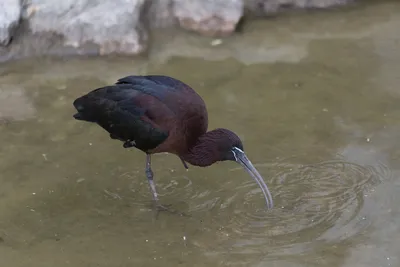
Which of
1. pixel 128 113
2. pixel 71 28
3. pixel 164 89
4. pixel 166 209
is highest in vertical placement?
pixel 164 89

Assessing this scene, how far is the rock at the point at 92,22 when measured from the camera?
20.0ft

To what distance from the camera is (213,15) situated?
21.1ft

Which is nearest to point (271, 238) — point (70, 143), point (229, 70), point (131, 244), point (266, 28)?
point (131, 244)

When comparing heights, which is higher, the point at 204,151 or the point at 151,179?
the point at 204,151

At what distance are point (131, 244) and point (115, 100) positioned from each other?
0.88 meters

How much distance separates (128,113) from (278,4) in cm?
341

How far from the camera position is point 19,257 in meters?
3.74

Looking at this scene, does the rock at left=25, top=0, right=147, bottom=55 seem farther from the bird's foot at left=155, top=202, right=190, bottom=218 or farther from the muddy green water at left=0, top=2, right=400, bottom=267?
the bird's foot at left=155, top=202, right=190, bottom=218

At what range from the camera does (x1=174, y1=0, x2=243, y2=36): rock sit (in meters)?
6.41

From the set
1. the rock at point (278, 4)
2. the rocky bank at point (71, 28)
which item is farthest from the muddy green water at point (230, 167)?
the rock at point (278, 4)

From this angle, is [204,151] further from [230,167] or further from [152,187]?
[230,167]

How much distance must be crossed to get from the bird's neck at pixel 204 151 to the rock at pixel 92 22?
2351mm

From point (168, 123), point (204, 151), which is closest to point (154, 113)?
point (168, 123)

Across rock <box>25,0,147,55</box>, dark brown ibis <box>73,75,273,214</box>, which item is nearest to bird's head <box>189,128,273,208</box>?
dark brown ibis <box>73,75,273,214</box>
